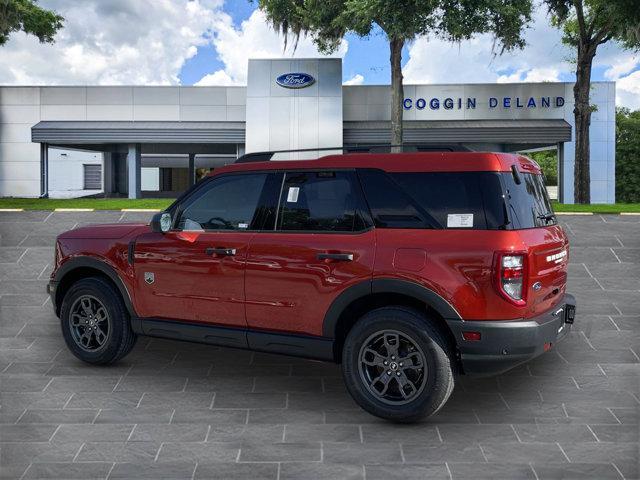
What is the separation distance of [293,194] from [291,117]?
78.8ft

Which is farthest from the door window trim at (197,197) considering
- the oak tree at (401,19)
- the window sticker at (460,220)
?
the oak tree at (401,19)

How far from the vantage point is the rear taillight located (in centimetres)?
466

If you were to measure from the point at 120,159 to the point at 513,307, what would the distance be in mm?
43046

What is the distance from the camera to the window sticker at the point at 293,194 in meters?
5.59

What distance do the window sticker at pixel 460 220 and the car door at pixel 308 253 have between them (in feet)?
1.91

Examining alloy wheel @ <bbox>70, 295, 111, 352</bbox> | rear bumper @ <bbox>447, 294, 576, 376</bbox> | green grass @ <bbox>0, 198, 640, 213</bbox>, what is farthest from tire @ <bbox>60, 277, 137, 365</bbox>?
green grass @ <bbox>0, 198, 640, 213</bbox>

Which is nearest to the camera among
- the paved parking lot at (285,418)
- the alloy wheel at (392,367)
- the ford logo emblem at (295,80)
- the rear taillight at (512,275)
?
the paved parking lot at (285,418)

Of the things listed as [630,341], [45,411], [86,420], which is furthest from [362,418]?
[630,341]

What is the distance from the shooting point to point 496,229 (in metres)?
4.75

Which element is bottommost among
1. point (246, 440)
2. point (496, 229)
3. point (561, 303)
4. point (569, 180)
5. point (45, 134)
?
point (246, 440)

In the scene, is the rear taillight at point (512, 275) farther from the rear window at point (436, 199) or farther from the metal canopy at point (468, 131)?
the metal canopy at point (468, 131)

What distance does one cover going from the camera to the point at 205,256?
5.79 metres

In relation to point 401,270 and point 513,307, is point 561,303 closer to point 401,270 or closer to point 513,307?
point 513,307

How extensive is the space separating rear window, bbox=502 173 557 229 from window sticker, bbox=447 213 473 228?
274 millimetres
